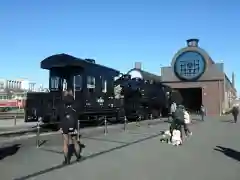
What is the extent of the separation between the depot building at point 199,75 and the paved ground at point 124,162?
49.3m

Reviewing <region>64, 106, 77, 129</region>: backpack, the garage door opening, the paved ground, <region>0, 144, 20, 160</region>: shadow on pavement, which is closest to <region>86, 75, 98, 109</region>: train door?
the paved ground

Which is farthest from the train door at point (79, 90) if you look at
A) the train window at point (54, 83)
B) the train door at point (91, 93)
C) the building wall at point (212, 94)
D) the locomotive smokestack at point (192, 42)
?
the locomotive smokestack at point (192, 42)

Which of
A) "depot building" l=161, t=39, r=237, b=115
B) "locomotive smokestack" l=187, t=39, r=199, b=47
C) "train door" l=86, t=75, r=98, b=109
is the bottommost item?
"train door" l=86, t=75, r=98, b=109

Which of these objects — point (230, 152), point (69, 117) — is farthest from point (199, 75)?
point (69, 117)

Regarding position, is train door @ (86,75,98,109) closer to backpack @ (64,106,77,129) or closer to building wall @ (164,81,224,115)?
backpack @ (64,106,77,129)

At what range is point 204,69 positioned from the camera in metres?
64.1

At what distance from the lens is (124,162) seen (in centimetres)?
1056

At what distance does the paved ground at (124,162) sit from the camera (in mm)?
8766

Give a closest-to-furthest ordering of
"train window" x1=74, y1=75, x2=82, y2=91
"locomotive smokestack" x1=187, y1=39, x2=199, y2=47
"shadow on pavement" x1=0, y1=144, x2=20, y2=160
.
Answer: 1. "shadow on pavement" x1=0, y1=144, x2=20, y2=160
2. "train window" x1=74, y1=75, x2=82, y2=91
3. "locomotive smokestack" x1=187, y1=39, x2=199, y2=47

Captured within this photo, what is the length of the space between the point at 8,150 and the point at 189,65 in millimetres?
55532

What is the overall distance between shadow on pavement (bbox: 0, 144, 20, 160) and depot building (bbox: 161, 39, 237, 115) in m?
51.0

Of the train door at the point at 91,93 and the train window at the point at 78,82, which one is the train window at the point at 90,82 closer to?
the train door at the point at 91,93

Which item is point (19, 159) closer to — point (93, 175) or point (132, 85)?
point (93, 175)

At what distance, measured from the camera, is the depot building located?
63094 millimetres
